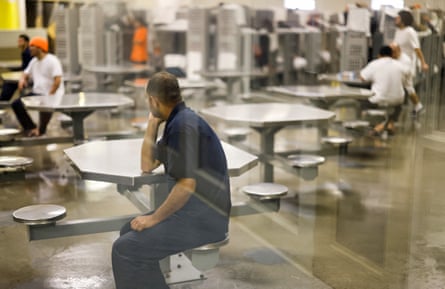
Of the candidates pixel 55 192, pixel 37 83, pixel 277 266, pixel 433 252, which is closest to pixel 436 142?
pixel 433 252

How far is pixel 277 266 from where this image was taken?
296 centimetres

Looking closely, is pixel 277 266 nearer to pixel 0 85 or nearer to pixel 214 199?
pixel 214 199

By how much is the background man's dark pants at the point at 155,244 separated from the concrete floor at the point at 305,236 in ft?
1.50

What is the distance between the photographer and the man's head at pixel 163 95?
2.15m

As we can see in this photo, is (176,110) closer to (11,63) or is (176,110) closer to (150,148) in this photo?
(150,148)

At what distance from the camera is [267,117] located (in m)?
4.06

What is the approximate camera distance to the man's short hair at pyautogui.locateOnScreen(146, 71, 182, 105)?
2.16 meters

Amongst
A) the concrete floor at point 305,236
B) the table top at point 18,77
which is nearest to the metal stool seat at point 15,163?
the concrete floor at point 305,236

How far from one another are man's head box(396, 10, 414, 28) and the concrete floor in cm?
71

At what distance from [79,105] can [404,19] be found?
239 centimetres

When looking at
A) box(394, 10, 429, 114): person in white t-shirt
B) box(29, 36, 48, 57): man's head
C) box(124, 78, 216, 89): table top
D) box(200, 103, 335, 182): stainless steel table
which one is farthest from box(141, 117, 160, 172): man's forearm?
box(29, 36, 48, 57): man's head

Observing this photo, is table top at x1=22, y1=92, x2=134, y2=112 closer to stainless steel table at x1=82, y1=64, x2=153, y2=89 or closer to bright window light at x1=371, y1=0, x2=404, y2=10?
stainless steel table at x1=82, y1=64, x2=153, y2=89

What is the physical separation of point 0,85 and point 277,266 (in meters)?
5.75

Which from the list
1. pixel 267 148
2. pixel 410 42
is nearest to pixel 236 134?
pixel 267 148
